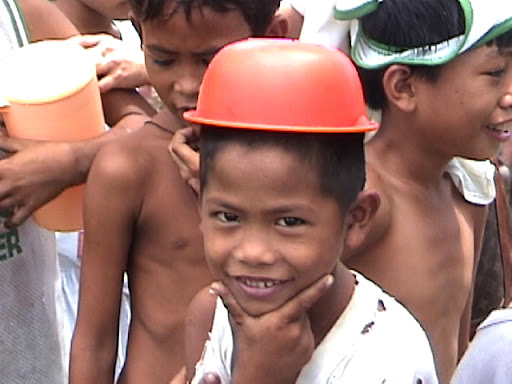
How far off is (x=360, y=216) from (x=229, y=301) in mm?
295

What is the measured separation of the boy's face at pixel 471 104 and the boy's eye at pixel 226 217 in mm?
883

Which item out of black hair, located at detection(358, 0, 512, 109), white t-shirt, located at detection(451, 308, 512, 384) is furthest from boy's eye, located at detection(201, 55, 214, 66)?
white t-shirt, located at detection(451, 308, 512, 384)

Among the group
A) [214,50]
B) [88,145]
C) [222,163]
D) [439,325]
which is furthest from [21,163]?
[439,325]

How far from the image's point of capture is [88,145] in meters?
2.39

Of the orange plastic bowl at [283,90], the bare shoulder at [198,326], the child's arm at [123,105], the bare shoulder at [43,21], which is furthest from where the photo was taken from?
the bare shoulder at [43,21]

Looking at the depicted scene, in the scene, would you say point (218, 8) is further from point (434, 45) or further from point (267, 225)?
point (267, 225)

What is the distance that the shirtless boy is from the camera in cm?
222

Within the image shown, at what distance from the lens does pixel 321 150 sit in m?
1.73

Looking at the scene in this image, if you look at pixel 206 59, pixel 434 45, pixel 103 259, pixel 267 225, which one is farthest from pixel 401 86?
pixel 267 225

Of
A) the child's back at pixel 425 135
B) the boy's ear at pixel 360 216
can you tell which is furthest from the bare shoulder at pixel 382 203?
the boy's ear at pixel 360 216

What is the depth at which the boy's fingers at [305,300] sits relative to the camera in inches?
67.4

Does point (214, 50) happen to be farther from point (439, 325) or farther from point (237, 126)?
point (439, 325)

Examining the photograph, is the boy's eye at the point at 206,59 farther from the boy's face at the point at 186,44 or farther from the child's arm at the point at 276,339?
the child's arm at the point at 276,339

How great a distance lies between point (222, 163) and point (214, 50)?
21.1 inches
